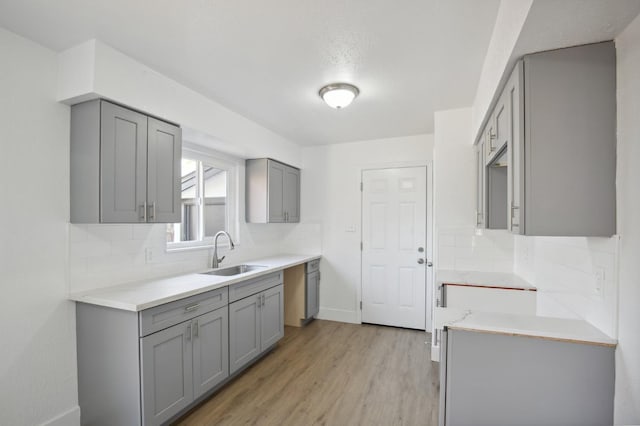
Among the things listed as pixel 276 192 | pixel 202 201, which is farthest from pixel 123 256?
pixel 276 192

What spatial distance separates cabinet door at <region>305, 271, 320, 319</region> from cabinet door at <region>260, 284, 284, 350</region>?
0.72m

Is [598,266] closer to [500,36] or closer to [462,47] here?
[500,36]

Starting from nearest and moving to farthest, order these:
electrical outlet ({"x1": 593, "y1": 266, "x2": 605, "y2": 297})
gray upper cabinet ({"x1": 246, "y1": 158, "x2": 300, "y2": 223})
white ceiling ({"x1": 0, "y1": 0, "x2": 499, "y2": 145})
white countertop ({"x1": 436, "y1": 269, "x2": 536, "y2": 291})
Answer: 1. electrical outlet ({"x1": 593, "y1": 266, "x2": 605, "y2": 297})
2. white ceiling ({"x1": 0, "y1": 0, "x2": 499, "y2": 145})
3. white countertop ({"x1": 436, "y1": 269, "x2": 536, "y2": 291})
4. gray upper cabinet ({"x1": 246, "y1": 158, "x2": 300, "y2": 223})

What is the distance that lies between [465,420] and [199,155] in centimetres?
306

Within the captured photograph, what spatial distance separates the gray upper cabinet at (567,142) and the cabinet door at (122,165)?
7.40ft

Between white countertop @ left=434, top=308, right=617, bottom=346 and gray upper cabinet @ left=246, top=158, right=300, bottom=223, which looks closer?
white countertop @ left=434, top=308, right=617, bottom=346

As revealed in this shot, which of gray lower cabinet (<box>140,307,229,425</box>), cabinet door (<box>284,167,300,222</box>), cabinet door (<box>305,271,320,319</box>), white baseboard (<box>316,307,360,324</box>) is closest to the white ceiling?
cabinet door (<box>284,167,300,222</box>)

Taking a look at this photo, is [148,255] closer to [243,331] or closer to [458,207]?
[243,331]

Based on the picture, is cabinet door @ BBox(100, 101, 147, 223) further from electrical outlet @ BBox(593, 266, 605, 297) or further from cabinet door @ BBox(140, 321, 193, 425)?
electrical outlet @ BBox(593, 266, 605, 297)

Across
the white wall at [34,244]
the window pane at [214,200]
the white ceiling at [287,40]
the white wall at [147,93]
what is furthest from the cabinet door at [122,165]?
the window pane at [214,200]

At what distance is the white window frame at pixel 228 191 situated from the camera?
3075mm

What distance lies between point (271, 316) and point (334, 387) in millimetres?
911

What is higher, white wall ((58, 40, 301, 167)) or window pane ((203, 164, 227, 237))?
white wall ((58, 40, 301, 167))

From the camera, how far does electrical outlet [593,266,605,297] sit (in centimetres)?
135
